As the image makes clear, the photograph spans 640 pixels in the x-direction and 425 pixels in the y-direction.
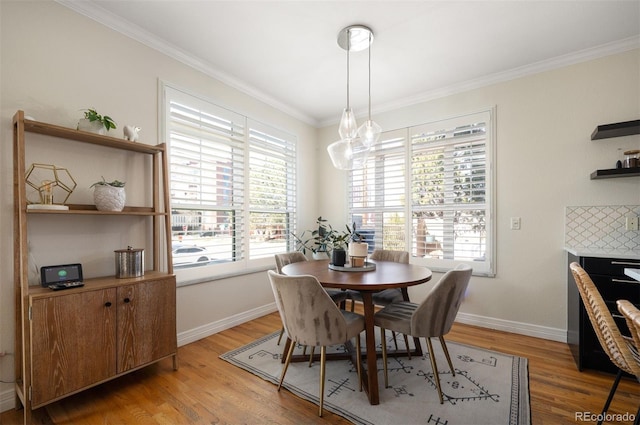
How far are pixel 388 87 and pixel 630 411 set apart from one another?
3.30 m

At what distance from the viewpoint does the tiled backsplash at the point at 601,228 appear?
8.33 feet

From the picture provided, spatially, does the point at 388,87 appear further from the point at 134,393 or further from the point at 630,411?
the point at 134,393

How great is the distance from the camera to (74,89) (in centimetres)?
211

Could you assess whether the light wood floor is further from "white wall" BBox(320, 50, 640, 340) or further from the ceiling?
the ceiling

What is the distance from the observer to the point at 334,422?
1.71 m

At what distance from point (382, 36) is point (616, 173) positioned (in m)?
2.21

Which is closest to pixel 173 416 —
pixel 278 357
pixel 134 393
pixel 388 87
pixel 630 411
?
pixel 134 393

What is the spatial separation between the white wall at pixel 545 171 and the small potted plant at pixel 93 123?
340 cm

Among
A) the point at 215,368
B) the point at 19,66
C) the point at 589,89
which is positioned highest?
the point at 589,89

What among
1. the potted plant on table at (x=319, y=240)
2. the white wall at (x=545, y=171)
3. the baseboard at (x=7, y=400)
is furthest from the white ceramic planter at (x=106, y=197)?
the white wall at (x=545, y=171)

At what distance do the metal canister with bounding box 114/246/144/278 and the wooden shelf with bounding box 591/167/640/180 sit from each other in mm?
3772

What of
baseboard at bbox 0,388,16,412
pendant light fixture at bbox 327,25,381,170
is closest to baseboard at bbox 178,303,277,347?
baseboard at bbox 0,388,16,412

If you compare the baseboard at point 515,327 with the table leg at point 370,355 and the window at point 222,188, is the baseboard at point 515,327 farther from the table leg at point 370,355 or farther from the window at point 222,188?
the window at point 222,188
